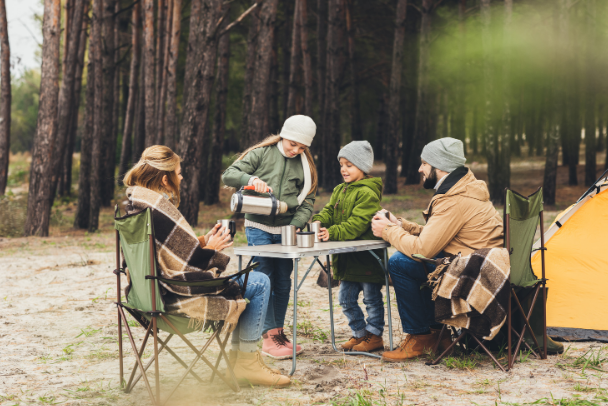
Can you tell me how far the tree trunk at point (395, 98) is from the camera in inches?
691

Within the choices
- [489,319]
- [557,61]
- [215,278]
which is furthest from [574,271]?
[557,61]

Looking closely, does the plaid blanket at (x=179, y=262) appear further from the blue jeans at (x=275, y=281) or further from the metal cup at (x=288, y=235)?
the blue jeans at (x=275, y=281)

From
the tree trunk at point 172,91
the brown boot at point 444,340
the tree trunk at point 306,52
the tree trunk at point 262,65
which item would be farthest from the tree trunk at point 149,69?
the brown boot at point 444,340

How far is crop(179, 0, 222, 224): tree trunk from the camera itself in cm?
1112

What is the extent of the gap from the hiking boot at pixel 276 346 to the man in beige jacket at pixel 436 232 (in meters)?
0.71

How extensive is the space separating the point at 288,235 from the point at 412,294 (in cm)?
98

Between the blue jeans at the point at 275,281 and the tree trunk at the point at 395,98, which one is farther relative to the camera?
the tree trunk at the point at 395,98

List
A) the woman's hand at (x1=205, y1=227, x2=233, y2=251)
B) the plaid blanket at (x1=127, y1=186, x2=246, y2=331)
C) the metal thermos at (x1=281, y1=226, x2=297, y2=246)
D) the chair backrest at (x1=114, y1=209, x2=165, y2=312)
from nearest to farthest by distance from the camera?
the chair backrest at (x1=114, y1=209, x2=165, y2=312)
the plaid blanket at (x1=127, y1=186, x2=246, y2=331)
the woman's hand at (x1=205, y1=227, x2=233, y2=251)
the metal thermos at (x1=281, y1=226, x2=297, y2=246)

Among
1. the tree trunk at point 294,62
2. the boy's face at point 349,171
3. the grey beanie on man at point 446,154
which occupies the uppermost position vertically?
the tree trunk at point 294,62

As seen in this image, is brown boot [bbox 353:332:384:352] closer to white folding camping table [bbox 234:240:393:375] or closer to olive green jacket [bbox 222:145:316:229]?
white folding camping table [bbox 234:240:393:375]

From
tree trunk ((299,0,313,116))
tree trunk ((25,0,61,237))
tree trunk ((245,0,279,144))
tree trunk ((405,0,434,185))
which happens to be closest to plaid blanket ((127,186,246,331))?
tree trunk ((25,0,61,237))

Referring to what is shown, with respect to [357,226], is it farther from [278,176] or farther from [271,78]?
[271,78]

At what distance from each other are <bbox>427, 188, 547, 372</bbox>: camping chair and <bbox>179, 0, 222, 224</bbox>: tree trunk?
8289 millimetres

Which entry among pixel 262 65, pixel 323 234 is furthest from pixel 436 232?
pixel 262 65
